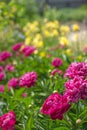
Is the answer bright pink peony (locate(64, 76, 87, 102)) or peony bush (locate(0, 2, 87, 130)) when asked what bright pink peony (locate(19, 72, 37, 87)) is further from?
bright pink peony (locate(64, 76, 87, 102))

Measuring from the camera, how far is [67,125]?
225cm

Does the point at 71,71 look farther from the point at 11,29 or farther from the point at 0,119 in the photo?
the point at 11,29

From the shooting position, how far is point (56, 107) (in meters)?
1.99

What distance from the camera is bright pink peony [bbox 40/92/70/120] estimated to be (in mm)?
1992

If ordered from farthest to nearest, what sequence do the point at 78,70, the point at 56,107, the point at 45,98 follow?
1. the point at 45,98
2. the point at 78,70
3. the point at 56,107

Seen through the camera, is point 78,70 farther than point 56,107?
Yes

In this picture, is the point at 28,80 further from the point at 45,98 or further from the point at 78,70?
the point at 78,70

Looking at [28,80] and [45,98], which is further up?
[28,80]

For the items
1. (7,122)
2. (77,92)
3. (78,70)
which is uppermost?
(78,70)

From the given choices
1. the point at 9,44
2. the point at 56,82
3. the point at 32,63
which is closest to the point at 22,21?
the point at 9,44

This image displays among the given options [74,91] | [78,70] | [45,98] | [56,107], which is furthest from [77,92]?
[45,98]

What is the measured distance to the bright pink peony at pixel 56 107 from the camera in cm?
199

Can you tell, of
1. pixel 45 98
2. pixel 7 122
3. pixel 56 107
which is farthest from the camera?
pixel 45 98

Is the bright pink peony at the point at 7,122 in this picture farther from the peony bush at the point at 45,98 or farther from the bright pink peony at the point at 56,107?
the bright pink peony at the point at 56,107
